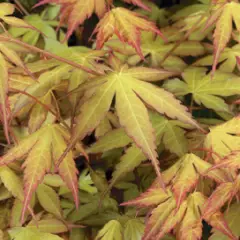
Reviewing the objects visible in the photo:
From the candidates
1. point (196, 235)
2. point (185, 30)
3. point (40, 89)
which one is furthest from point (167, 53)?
point (196, 235)

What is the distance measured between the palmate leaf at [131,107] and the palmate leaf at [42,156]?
0.09m

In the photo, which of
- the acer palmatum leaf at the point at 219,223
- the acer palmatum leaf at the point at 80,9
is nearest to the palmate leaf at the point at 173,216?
the acer palmatum leaf at the point at 219,223

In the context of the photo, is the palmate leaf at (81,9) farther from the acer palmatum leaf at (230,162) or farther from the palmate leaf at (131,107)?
the acer palmatum leaf at (230,162)

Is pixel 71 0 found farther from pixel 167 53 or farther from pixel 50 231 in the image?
pixel 50 231

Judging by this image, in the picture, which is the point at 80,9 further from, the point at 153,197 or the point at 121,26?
the point at 153,197

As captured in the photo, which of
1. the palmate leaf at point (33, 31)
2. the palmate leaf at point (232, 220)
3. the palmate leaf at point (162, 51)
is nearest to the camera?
the palmate leaf at point (232, 220)

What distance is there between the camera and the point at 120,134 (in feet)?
3.42

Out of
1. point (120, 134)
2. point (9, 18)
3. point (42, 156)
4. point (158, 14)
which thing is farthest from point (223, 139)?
point (158, 14)

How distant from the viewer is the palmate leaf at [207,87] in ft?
3.61

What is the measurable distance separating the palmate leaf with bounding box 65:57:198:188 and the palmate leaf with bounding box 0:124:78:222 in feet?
0.30

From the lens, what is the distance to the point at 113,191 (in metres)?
1.29

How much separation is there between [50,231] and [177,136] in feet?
1.08

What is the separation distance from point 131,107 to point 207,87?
0.98 feet

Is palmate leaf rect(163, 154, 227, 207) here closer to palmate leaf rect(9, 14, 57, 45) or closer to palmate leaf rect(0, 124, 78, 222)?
palmate leaf rect(0, 124, 78, 222)
